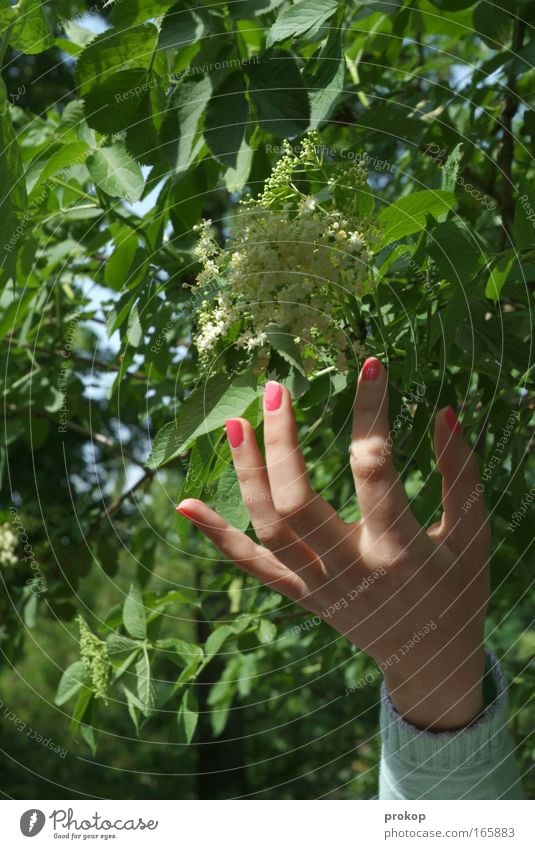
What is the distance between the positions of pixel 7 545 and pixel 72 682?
1.68 ft

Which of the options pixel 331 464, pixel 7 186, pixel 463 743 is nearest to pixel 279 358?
pixel 7 186

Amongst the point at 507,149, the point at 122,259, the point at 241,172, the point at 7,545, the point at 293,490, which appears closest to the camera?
the point at 293,490

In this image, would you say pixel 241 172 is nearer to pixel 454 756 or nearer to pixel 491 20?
pixel 491 20

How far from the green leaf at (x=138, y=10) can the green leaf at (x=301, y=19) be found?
112 mm

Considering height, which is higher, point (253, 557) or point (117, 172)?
point (117, 172)

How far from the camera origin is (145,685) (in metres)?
1.16

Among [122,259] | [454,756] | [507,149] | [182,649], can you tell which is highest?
[507,149]

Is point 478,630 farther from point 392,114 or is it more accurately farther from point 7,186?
point 392,114

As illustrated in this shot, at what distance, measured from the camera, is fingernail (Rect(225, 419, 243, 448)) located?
2.38ft

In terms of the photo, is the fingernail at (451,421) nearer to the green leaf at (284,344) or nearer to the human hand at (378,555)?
the human hand at (378,555)

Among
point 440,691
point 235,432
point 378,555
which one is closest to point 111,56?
point 235,432

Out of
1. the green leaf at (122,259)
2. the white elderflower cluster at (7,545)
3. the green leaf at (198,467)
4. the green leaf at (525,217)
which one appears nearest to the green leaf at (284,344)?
the green leaf at (198,467)

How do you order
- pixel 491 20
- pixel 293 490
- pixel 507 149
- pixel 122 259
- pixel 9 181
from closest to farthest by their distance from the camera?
pixel 293 490 → pixel 9 181 → pixel 491 20 → pixel 122 259 → pixel 507 149

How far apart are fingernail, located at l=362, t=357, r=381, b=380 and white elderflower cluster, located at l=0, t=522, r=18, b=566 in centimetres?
120
